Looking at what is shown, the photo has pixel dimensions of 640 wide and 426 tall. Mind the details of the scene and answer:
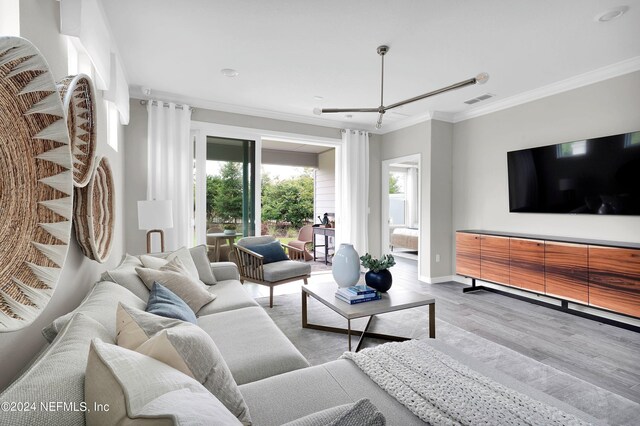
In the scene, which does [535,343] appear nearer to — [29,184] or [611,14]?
[611,14]

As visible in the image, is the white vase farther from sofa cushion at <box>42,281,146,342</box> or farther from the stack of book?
sofa cushion at <box>42,281,146,342</box>

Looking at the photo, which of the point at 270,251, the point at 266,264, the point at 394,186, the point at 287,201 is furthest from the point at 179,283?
the point at 287,201

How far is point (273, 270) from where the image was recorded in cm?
367

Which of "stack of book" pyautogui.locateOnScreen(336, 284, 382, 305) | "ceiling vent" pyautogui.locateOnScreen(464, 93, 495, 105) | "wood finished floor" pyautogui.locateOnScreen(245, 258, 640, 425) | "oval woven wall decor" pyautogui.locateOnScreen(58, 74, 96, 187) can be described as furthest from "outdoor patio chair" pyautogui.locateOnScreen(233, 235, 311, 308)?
"ceiling vent" pyautogui.locateOnScreen(464, 93, 495, 105)

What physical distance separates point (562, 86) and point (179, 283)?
4.56 metres

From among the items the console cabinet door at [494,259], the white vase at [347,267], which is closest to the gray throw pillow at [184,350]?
the white vase at [347,267]

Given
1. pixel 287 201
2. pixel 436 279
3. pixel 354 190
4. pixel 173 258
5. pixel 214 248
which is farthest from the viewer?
pixel 287 201

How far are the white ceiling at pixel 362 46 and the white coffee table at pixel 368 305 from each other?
2230mm

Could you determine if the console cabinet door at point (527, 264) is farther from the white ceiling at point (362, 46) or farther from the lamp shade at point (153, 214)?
the lamp shade at point (153, 214)

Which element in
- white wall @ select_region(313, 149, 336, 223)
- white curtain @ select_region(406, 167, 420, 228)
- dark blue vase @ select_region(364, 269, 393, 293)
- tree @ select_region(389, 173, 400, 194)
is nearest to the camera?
dark blue vase @ select_region(364, 269, 393, 293)

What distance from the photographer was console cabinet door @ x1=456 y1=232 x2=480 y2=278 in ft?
14.1

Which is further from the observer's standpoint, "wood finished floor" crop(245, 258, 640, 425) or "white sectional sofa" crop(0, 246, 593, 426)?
"wood finished floor" crop(245, 258, 640, 425)

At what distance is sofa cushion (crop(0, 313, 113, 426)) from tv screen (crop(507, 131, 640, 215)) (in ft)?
14.3

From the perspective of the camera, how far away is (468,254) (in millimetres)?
4402
